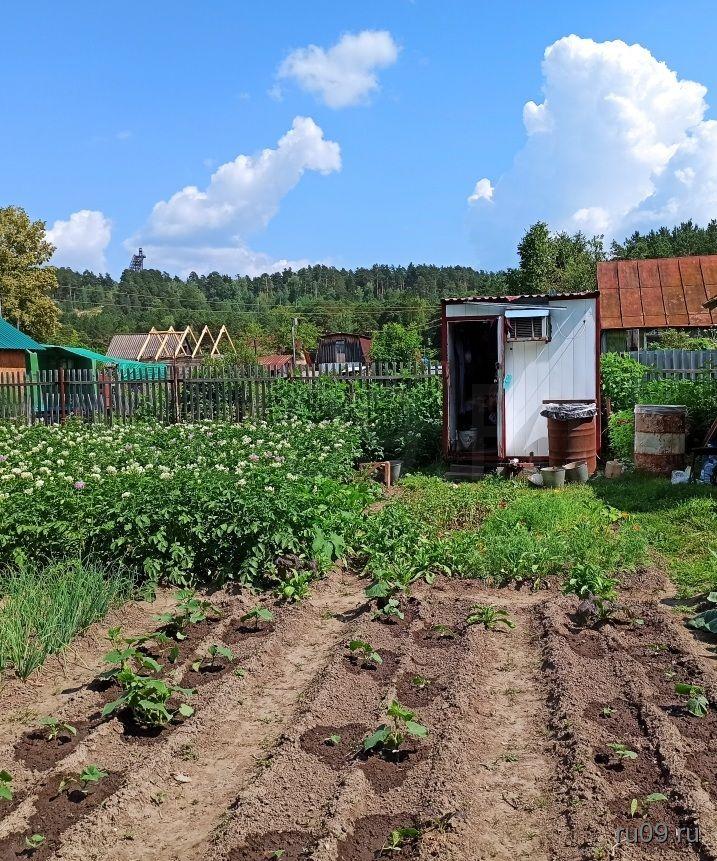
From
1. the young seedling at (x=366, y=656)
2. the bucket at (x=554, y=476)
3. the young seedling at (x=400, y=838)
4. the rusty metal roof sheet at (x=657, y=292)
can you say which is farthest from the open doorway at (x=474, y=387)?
the young seedling at (x=400, y=838)

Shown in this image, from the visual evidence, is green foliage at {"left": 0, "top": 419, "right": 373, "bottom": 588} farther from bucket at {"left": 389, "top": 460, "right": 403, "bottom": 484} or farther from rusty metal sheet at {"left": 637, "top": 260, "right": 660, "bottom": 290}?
rusty metal sheet at {"left": 637, "top": 260, "right": 660, "bottom": 290}

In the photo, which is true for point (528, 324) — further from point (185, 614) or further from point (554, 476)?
point (185, 614)

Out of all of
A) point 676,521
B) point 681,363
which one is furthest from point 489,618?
point 681,363

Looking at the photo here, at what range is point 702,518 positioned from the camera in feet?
25.5

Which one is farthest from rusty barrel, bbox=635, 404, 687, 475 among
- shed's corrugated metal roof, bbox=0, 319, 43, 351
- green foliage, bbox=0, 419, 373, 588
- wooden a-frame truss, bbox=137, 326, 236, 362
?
wooden a-frame truss, bbox=137, 326, 236, 362

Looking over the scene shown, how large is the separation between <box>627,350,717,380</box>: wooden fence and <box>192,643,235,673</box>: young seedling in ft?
35.8

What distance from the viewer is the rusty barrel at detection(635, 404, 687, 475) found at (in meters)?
9.89

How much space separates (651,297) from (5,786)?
19.5m

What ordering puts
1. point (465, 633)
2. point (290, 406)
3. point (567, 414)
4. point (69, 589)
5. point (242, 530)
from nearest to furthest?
1. point (465, 633)
2. point (69, 589)
3. point (242, 530)
4. point (567, 414)
5. point (290, 406)

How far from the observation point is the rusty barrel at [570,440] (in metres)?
10.6

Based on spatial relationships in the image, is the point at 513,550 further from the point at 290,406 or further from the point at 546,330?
the point at 290,406

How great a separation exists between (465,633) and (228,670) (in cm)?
157

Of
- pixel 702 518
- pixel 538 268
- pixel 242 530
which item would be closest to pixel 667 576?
pixel 702 518

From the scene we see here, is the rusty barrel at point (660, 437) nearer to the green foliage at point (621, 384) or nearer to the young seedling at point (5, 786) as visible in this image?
the green foliage at point (621, 384)
